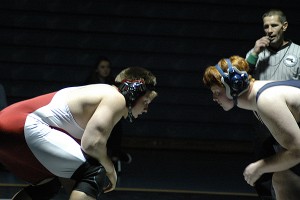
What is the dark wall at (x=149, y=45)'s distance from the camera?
1112 cm

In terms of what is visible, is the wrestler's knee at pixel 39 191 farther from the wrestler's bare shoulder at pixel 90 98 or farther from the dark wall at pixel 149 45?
the dark wall at pixel 149 45

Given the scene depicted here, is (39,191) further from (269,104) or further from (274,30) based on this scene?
(274,30)

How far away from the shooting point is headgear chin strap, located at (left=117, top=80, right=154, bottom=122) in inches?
180

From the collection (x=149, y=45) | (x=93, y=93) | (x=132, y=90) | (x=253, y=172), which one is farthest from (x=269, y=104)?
(x=149, y=45)

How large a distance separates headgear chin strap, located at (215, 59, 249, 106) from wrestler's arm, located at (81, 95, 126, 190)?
64cm

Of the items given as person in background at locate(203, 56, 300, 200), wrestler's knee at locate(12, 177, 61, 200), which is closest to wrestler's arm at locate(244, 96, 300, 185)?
person in background at locate(203, 56, 300, 200)

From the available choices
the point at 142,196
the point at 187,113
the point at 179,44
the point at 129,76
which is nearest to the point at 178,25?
the point at 179,44

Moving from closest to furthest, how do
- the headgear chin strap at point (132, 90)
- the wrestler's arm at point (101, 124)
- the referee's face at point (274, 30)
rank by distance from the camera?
the wrestler's arm at point (101, 124) < the headgear chin strap at point (132, 90) < the referee's face at point (274, 30)

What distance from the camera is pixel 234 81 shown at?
4.11 meters

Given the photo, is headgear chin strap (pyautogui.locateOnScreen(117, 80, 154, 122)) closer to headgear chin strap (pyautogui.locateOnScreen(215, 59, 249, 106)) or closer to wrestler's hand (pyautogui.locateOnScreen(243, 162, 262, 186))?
headgear chin strap (pyautogui.locateOnScreen(215, 59, 249, 106))

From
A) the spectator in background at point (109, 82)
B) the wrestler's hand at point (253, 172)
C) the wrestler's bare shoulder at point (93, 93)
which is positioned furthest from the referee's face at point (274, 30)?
the spectator in background at point (109, 82)

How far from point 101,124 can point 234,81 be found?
2.67ft

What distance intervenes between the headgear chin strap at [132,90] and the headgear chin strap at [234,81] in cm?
57

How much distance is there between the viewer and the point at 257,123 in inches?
243
